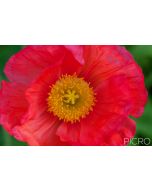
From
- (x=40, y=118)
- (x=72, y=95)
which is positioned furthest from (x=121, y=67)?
(x=40, y=118)

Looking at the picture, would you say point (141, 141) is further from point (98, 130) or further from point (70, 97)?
point (70, 97)

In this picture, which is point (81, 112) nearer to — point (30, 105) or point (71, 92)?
point (71, 92)

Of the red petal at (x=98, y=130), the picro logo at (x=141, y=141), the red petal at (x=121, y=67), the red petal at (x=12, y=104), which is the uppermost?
the red petal at (x=121, y=67)

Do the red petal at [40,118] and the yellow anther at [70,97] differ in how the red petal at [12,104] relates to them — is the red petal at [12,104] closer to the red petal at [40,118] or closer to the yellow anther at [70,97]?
the red petal at [40,118]

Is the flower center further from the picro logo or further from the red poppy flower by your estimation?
the picro logo

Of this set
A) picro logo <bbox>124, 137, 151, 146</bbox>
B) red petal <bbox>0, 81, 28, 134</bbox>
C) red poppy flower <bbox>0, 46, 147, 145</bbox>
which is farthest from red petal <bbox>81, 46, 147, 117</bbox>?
red petal <bbox>0, 81, 28, 134</bbox>

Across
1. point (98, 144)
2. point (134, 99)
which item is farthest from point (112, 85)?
point (98, 144)

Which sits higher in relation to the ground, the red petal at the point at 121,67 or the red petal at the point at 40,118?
the red petal at the point at 121,67

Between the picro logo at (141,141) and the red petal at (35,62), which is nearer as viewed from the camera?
the red petal at (35,62)

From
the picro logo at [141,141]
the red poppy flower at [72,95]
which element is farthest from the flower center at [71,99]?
the picro logo at [141,141]
